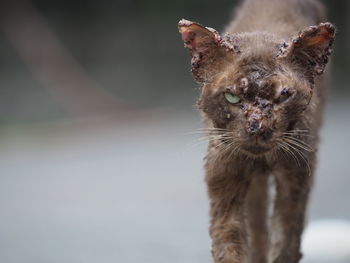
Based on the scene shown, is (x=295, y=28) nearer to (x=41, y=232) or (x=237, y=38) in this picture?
(x=237, y=38)

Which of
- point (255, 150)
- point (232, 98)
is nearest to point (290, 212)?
point (255, 150)

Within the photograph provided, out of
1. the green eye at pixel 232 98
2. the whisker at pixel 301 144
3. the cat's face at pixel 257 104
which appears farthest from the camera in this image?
the whisker at pixel 301 144

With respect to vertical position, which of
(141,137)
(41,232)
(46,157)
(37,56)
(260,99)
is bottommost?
(260,99)

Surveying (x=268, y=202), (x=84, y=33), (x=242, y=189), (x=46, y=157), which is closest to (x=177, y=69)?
(x=84, y=33)

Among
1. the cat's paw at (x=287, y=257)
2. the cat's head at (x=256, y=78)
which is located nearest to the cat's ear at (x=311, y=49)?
the cat's head at (x=256, y=78)

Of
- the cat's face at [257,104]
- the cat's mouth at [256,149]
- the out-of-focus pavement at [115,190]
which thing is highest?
the out-of-focus pavement at [115,190]

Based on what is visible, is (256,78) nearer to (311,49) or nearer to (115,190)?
(311,49)

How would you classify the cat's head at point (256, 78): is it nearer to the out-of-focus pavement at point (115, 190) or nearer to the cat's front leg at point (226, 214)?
the cat's front leg at point (226, 214)
